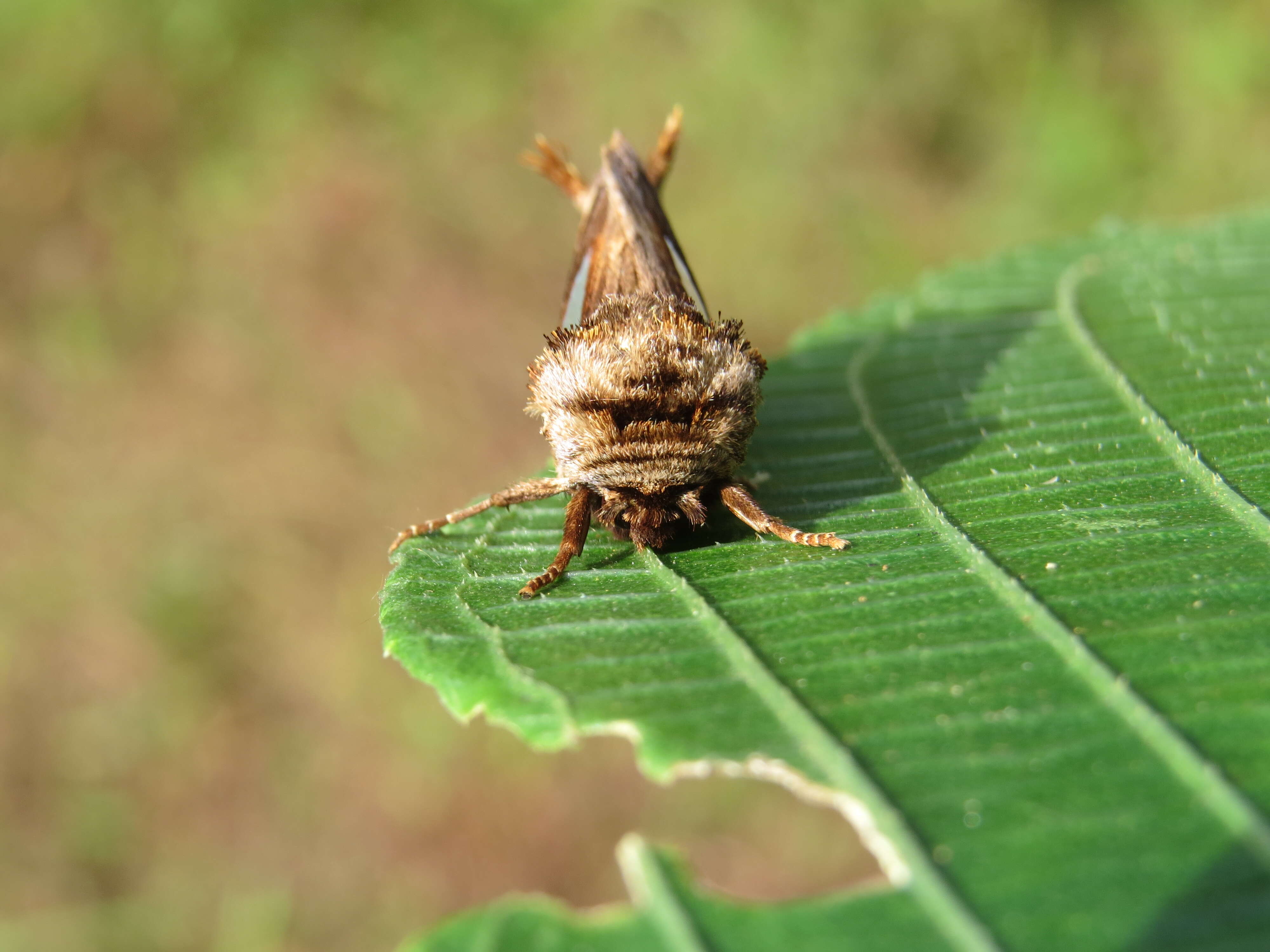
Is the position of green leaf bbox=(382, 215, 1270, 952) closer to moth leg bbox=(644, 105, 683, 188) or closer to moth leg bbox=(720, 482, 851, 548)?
moth leg bbox=(720, 482, 851, 548)

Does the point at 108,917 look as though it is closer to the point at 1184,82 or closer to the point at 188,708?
the point at 188,708

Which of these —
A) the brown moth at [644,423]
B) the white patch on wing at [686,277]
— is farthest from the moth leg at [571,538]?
the white patch on wing at [686,277]

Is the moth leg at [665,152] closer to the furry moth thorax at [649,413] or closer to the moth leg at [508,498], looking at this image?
the furry moth thorax at [649,413]

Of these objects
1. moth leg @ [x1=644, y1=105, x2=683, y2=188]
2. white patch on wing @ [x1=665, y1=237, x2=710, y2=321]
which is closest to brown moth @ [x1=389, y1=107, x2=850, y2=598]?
white patch on wing @ [x1=665, y1=237, x2=710, y2=321]

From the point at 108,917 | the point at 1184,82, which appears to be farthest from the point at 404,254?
the point at 1184,82

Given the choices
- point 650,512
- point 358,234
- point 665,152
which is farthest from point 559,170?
point 358,234
